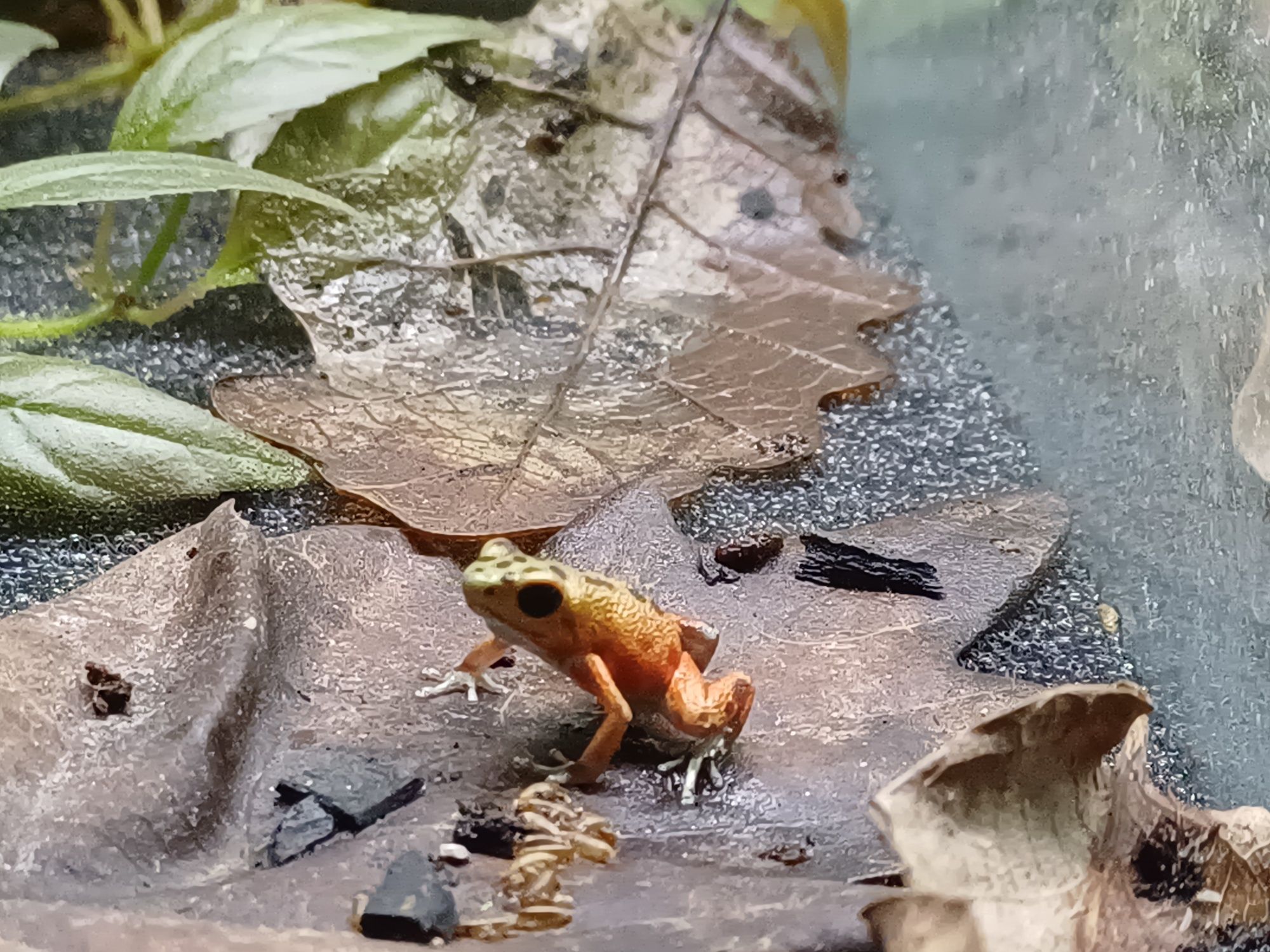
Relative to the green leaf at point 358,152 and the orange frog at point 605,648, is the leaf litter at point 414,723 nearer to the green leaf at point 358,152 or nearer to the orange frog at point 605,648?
the orange frog at point 605,648

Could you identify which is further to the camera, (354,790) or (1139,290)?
(1139,290)

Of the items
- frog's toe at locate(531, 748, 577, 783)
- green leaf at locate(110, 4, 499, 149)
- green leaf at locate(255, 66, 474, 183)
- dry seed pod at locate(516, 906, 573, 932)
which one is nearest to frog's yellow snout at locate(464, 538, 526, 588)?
frog's toe at locate(531, 748, 577, 783)

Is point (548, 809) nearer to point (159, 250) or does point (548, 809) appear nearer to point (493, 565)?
point (493, 565)

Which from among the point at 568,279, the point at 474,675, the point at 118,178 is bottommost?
the point at 474,675

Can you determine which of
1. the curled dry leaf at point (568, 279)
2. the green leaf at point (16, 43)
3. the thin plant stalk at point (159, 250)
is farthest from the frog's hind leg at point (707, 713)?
the green leaf at point (16, 43)

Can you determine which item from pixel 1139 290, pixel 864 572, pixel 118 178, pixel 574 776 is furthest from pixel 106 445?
pixel 1139 290

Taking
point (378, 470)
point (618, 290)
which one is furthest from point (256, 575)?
point (618, 290)

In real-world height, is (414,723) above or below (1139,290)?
below
